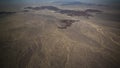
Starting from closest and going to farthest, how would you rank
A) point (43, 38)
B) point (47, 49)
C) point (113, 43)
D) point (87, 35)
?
1. point (47, 49)
2. point (113, 43)
3. point (43, 38)
4. point (87, 35)

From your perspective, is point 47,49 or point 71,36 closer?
point 47,49

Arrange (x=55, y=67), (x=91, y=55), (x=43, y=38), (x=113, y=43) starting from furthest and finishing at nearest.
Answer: (x=43, y=38) < (x=113, y=43) < (x=91, y=55) < (x=55, y=67)

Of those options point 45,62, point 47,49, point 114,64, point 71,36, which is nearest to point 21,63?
point 45,62

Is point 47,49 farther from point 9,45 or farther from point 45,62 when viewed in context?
point 9,45

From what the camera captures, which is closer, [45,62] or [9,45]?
[45,62]

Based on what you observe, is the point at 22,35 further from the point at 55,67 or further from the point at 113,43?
the point at 113,43

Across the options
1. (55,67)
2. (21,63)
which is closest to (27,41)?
(21,63)

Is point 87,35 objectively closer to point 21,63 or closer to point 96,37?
point 96,37

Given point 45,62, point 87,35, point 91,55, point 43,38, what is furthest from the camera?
point 87,35

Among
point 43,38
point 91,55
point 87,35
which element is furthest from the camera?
point 87,35
